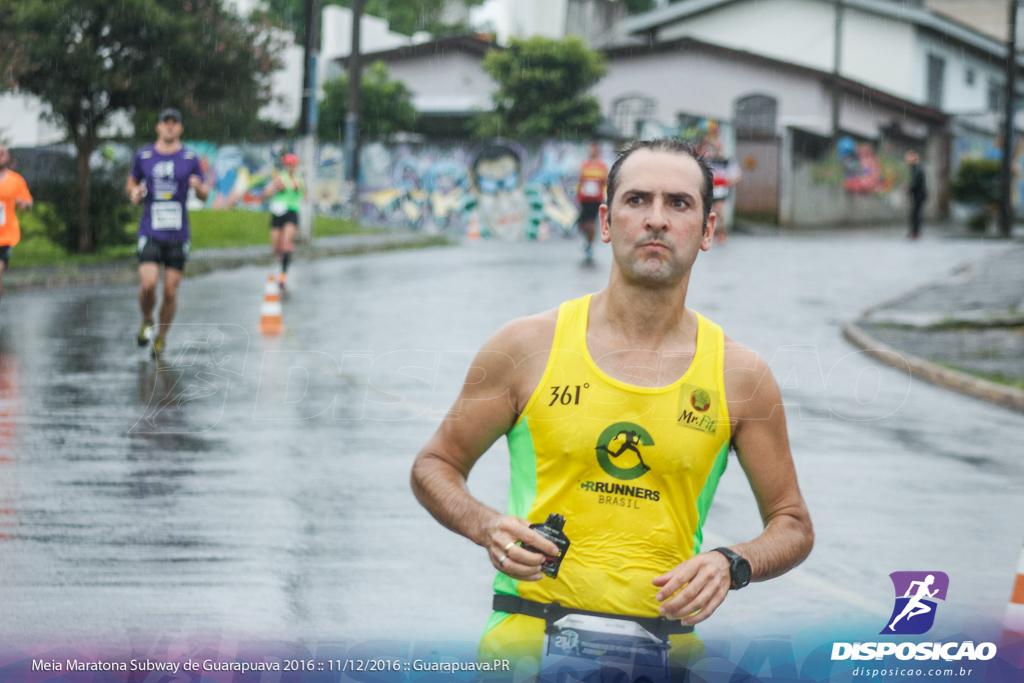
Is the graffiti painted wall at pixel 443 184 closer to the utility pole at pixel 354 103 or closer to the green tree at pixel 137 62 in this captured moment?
the utility pole at pixel 354 103

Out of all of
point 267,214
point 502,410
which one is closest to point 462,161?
point 267,214

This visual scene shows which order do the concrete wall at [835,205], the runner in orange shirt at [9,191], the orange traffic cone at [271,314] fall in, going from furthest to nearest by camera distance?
the concrete wall at [835,205] → the orange traffic cone at [271,314] → the runner in orange shirt at [9,191]

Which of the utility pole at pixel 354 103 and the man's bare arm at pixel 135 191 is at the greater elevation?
the utility pole at pixel 354 103

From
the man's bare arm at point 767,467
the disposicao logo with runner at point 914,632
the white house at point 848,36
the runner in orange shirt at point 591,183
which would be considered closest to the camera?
the man's bare arm at point 767,467

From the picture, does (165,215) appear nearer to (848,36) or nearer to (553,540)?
(553,540)

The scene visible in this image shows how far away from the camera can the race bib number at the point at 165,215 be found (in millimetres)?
10836

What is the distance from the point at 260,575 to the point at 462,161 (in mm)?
30212

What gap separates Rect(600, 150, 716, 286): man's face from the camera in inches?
107

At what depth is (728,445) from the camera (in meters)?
2.86

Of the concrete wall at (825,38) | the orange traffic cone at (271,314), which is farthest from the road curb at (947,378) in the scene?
the concrete wall at (825,38)

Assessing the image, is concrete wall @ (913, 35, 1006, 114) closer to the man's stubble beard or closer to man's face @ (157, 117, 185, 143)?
man's face @ (157, 117, 185, 143)

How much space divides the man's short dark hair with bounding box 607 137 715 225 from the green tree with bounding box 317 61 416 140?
122 ft

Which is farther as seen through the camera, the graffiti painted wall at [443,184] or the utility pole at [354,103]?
the graffiti painted wall at [443,184]

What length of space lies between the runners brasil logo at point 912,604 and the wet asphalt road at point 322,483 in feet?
2.36
